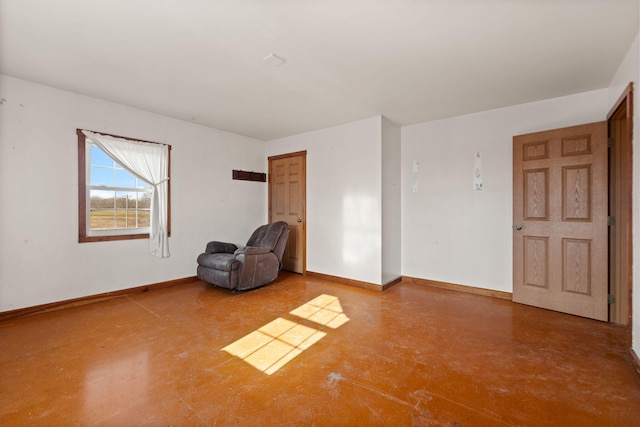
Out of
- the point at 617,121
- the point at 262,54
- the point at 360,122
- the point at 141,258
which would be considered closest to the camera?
the point at 262,54

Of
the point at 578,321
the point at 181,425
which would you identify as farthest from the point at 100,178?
the point at 578,321

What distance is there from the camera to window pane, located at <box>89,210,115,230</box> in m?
3.46

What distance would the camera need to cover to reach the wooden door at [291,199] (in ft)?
16.0

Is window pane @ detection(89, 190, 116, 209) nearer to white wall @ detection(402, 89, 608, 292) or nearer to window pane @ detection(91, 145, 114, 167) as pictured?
window pane @ detection(91, 145, 114, 167)

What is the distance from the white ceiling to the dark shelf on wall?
5.17ft

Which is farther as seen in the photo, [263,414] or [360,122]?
[360,122]

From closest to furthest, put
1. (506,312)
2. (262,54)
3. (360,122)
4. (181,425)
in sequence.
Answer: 1. (181,425)
2. (262,54)
3. (506,312)
4. (360,122)

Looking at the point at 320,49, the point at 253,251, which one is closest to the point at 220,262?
the point at 253,251

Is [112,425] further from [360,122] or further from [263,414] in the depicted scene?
[360,122]

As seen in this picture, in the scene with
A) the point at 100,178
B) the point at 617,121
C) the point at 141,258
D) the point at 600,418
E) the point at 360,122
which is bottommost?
the point at 600,418

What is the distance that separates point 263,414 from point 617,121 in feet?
13.7

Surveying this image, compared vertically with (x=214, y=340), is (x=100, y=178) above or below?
above

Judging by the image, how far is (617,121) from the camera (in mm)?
2834

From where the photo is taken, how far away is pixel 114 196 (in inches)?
144
